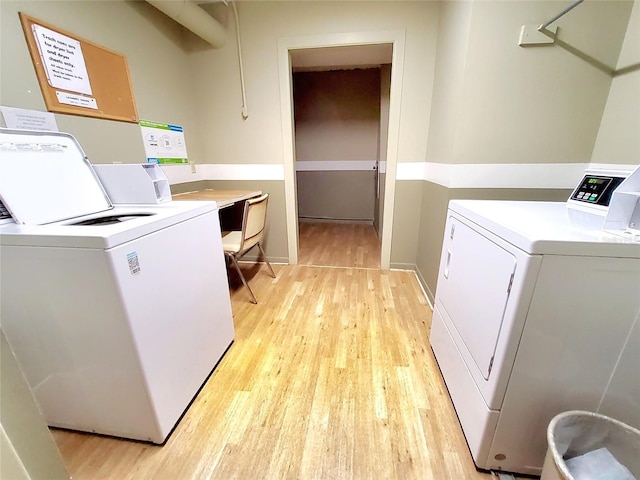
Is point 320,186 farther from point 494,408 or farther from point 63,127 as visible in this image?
point 494,408

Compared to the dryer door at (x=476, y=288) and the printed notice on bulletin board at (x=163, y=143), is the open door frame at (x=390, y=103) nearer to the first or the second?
the printed notice on bulletin board at (x=163, y=143)

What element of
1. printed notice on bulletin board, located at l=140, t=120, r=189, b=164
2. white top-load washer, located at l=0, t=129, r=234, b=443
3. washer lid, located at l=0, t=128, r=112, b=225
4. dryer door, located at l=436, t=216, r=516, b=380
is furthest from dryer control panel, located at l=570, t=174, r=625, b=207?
printed notice on bulletin board, located at l=140, t=120, r=189, b=164

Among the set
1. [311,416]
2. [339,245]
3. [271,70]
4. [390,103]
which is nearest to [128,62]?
[271,70]

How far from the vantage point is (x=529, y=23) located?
1338 mm

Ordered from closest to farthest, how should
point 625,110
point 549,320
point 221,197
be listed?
point 549,320 → point 625,110 → point 221,197

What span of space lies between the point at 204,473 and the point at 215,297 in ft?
2.27

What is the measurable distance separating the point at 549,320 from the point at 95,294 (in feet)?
4.49

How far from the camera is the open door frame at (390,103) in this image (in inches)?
81.5

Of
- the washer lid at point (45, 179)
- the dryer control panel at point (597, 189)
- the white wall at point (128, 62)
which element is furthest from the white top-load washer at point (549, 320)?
the white wall at point (128, 62)

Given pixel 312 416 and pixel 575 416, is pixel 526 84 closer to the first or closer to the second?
pixel 575 416

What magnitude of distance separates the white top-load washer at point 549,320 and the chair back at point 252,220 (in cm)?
139

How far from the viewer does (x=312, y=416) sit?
111cm

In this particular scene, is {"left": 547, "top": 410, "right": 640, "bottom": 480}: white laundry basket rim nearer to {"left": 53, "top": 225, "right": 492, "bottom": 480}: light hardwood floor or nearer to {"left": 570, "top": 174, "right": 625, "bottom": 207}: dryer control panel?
{"left": 53, "top": 225, "right": 492, "bottom": 480}: light hardwood floor

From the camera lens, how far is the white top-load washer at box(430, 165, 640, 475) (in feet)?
2.25
